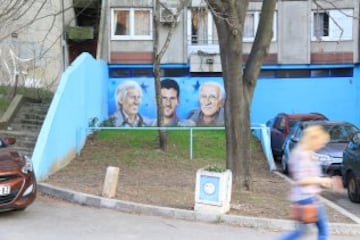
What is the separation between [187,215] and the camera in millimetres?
10141

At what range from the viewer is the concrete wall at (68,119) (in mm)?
14050

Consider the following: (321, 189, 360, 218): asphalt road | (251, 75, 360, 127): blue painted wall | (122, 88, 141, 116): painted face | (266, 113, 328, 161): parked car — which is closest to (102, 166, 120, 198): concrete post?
(321, 189, 360, 218): asphalt road

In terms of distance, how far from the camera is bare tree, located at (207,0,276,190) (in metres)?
12.2

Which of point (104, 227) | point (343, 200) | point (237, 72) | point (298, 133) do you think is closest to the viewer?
point (104, 227)

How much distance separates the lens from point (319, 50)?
30125mm

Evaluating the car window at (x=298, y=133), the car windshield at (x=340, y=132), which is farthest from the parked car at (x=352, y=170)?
the car window at (x=298, y=133)

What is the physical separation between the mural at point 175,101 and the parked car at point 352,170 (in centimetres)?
1640

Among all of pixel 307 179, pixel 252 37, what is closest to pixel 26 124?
pixel 307 179

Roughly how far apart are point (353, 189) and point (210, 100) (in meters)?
17.2

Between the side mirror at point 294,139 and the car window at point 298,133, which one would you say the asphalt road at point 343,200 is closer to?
the side mirror at point 294,139

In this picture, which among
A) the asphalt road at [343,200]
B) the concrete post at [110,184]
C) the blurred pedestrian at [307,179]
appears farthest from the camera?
the asphalt road at [343,200]

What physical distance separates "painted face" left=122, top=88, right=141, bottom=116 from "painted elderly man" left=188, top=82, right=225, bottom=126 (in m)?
2.48

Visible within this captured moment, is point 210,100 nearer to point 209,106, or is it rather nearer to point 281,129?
point 209,106

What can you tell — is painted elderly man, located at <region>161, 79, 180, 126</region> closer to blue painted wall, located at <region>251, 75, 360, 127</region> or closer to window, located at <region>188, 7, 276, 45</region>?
window, located at <region>188, 7, 276, 45</region>
